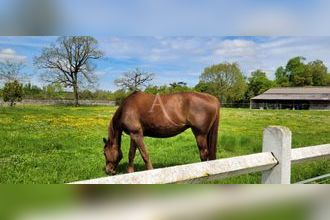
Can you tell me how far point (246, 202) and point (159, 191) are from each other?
0.37m

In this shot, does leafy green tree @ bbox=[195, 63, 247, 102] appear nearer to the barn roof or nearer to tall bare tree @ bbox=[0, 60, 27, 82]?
the barn roof

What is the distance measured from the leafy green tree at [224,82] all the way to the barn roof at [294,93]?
185 mm

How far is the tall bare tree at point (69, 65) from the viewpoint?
2.71 m

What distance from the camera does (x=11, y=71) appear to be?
2.72 m

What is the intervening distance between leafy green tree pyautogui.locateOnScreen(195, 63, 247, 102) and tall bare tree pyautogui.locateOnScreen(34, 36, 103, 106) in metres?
0.72

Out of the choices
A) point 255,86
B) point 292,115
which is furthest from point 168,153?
point 292,115

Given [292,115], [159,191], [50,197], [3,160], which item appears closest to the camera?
[159,191]

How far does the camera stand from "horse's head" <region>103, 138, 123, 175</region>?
2.72 meters

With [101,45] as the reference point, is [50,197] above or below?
below

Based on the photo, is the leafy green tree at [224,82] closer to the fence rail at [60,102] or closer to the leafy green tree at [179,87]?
the leafy green tree at [179,87]

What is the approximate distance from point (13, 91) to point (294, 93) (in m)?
1.96

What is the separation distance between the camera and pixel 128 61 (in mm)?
2748

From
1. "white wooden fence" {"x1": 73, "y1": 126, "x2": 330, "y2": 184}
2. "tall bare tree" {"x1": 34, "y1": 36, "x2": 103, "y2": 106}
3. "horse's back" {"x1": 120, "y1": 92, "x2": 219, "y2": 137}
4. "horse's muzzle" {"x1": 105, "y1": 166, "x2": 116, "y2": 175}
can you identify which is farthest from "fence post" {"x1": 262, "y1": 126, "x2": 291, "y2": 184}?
"tall bare tree" {"x1": 34, "y1": 36, "x2": 103, "y2": 106}
